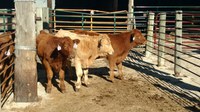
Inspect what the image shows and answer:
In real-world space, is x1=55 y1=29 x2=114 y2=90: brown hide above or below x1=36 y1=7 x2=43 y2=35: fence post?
below

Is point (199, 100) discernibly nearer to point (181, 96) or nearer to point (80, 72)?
point (181, 96)

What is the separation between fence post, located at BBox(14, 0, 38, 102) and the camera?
5.87 metres

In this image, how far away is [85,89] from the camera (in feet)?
23.0

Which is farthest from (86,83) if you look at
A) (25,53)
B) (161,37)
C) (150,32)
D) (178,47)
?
(150,32)

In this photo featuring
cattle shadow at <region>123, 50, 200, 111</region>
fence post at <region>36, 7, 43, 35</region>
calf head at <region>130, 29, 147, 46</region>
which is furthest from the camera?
fence post at <region>36, 7, 43, 35</region>

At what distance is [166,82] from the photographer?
7.77m

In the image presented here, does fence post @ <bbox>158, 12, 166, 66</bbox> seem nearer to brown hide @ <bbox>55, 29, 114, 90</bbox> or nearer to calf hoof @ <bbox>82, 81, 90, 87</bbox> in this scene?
brown hide @ <bbox>55, 29, 114, 90</bbox>

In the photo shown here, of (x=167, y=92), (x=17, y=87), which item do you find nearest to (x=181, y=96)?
(x=167, y=92)

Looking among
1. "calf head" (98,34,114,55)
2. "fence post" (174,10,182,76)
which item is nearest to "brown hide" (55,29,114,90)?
"calf head" (98,34,114,55)

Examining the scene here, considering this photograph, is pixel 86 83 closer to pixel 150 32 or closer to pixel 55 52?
pixel 55 52

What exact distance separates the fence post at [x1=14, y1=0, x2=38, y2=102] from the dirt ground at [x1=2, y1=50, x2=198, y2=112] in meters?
0.24

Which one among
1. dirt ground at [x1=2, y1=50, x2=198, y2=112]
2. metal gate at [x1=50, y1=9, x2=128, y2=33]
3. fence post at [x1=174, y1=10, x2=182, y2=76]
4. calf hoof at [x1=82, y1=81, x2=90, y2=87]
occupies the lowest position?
dirt ground at [x1=2, y1=50, x2=198, y2=112]

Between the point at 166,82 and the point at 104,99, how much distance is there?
2.14 m

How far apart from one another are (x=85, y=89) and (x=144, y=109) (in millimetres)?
1723
